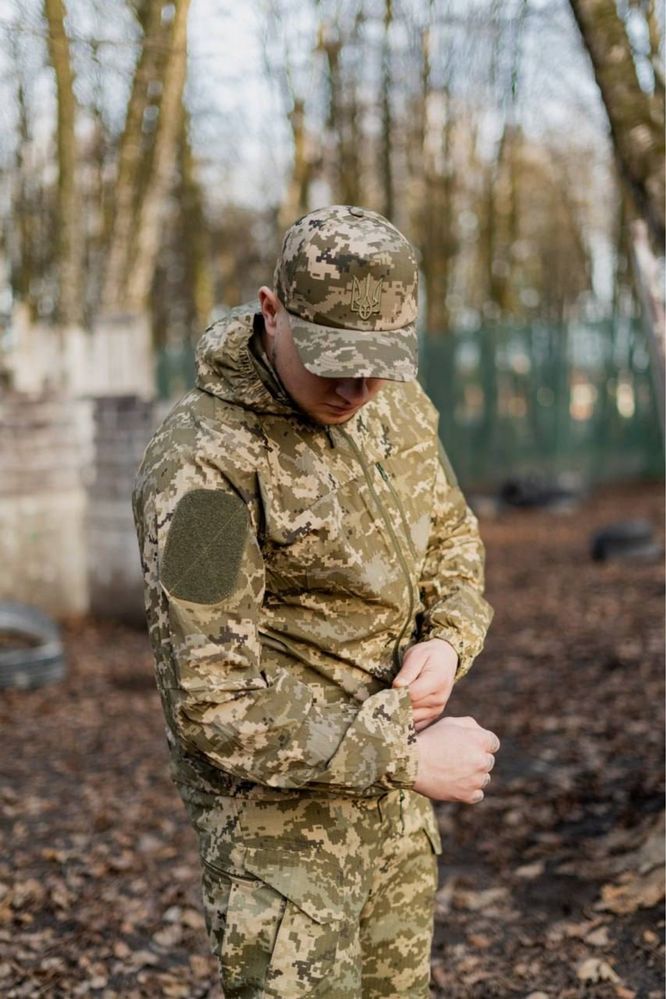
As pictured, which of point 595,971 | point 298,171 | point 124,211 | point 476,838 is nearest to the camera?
point 595,971

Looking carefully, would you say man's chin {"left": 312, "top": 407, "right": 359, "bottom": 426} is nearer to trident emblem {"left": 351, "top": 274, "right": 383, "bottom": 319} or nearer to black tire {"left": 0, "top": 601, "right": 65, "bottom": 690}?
trident emblem {"left": 351, "top": 274, "right": 383, "bottom": 319}

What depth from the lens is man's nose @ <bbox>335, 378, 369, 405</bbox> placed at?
207 centimetres

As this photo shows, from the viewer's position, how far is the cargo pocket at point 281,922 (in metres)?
2.18

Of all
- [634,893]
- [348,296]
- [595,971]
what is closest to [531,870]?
[634,893]

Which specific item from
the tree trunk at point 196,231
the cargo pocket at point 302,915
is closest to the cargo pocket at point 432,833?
the cargo pocket at point 302,915

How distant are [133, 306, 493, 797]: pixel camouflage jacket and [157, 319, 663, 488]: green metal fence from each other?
17501 mm

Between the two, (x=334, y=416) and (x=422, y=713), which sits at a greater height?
(x=334, y=416)

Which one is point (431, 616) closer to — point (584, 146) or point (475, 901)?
point (475, 901)

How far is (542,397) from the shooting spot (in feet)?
66.9

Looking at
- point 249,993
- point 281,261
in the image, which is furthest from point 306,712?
point 281,261

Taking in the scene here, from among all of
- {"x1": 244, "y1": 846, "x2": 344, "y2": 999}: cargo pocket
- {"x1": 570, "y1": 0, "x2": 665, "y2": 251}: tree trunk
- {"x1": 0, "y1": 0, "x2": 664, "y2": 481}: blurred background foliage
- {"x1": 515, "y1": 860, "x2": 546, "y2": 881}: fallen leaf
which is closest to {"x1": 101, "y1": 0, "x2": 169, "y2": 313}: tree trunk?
{"x1": 0, "y1": 0, "x2": 664, "y2": 481}: blurred background foliage

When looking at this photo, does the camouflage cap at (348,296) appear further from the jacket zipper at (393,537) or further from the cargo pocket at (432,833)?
the cargo pocket at (432,833)

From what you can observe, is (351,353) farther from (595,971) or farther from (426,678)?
(595,971)

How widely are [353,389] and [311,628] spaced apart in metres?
0.47
